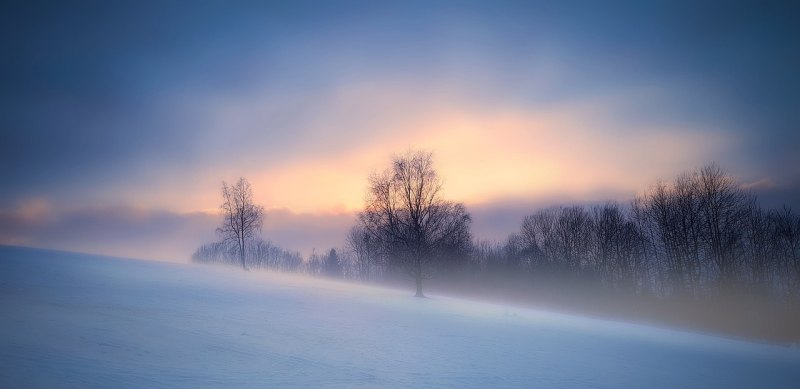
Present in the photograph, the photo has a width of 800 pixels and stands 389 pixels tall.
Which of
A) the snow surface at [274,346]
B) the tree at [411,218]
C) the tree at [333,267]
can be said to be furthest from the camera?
the tree at [333,267]

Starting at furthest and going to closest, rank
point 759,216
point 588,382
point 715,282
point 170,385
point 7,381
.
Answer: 1. point 759,216
2. point 715,282
3. point 588,382
4. point 170,385
5. point 7,381

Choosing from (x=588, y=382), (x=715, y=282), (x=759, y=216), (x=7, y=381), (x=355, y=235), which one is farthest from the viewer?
(x=355, y=235)

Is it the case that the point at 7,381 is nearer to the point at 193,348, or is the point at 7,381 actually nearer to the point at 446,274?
the point at 193,348

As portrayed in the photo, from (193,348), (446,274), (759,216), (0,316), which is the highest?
(759,216)

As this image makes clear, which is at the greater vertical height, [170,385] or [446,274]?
[170,385]

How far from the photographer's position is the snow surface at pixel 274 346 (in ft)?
26.4

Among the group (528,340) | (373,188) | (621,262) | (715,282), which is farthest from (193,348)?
(621,262)

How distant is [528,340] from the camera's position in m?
17.2

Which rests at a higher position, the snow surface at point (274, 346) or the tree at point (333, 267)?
the snow surface at point (274, 346)

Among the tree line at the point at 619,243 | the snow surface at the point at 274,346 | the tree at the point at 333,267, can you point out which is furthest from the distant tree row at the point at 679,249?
the tree at the point at 333,267

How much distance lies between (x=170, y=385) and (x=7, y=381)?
2.52 metres

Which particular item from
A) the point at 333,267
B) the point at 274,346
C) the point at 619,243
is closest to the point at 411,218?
the point at 274,346

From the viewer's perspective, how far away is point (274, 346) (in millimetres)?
11008

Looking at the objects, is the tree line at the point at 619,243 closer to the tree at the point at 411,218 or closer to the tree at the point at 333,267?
the tree at the point at 411,218
